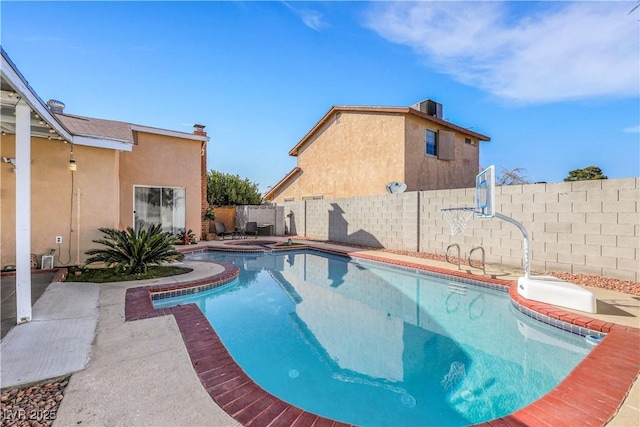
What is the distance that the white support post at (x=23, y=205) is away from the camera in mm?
3705

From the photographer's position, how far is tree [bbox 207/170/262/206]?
24.2 metres

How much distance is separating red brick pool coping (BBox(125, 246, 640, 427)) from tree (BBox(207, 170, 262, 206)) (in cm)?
2055

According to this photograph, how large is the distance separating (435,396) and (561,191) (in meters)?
6.49

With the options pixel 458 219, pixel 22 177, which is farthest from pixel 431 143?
pixel 22 177

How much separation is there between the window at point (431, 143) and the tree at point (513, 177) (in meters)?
14.2

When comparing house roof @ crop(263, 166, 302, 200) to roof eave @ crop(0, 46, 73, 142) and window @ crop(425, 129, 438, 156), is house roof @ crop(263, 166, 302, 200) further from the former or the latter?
roof eave @ crop(0, 46, 73, 142)

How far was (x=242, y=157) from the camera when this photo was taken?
29719 mm

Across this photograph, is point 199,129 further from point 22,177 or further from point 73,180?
point 22,177

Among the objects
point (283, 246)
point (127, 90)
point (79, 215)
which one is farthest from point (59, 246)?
point (283, 246)

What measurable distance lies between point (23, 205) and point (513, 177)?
32974 mm

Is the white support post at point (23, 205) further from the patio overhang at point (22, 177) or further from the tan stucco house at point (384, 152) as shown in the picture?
the tan stucco house at point (384, 152)

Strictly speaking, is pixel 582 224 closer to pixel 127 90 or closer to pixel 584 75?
pixel 584 75

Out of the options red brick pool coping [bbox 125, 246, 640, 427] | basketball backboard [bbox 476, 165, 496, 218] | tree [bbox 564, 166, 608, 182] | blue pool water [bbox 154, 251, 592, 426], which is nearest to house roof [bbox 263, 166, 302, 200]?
blue pool water [bbox 154, 251, 592, 426]

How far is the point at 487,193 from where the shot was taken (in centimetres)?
601
